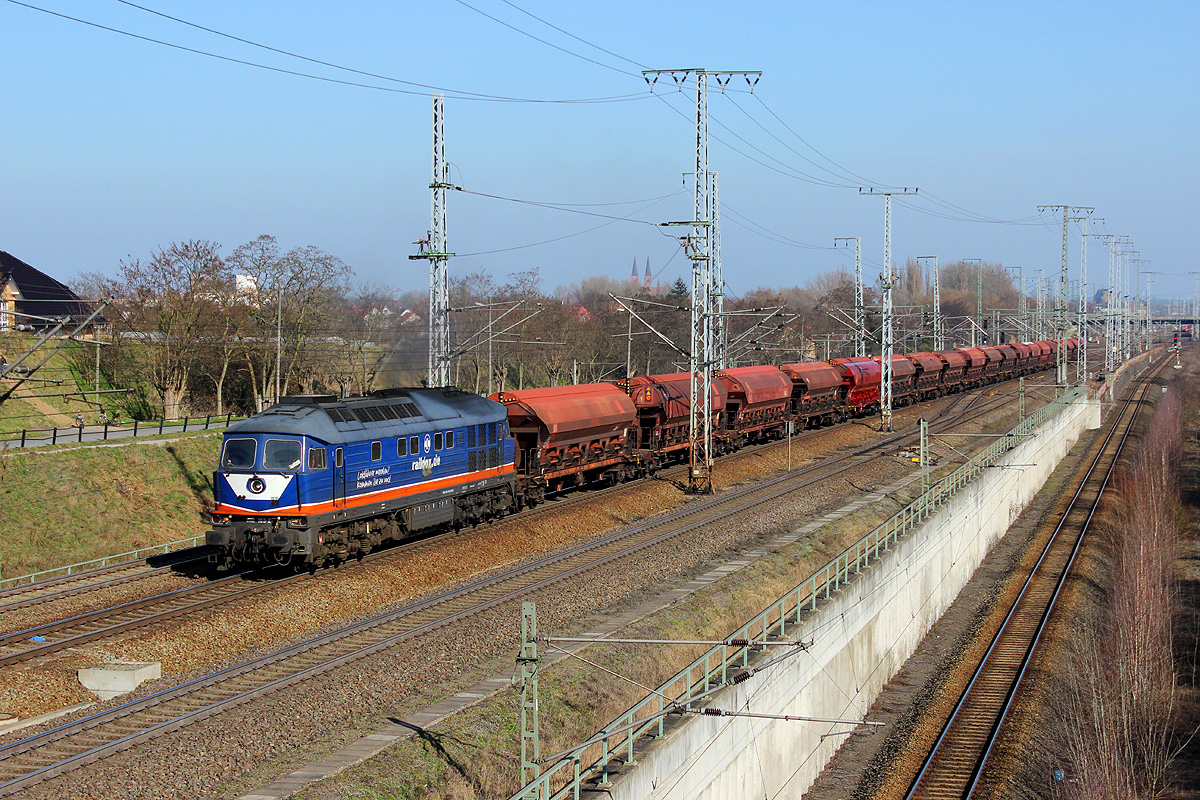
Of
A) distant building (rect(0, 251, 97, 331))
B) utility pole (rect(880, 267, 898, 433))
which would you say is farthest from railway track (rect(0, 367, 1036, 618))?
distant building (rect(0, 251, 97, 331))

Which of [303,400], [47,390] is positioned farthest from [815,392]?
[47,390]

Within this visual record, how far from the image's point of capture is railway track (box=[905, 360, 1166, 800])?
21.4 m

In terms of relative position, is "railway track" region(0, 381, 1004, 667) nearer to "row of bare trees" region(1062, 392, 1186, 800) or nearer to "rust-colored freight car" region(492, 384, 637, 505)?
"rust-colored freight car" region(492, 384, 637, 505)

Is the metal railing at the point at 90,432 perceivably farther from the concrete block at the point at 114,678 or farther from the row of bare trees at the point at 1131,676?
the row of bare trees at the point at 1131,676

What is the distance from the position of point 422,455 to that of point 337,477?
3609 millimetres

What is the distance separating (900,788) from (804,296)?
14556 centimetres

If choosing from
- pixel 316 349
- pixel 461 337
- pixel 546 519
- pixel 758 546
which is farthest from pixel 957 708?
pixel 461 337

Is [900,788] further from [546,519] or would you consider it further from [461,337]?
[461,337]

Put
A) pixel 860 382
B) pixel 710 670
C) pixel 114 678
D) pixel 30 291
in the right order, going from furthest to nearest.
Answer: pixel 30 291, pixel 860 382, pixel 710 670, pixel 114 678

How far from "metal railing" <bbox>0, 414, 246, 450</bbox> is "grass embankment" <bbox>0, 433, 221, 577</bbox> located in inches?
50.8

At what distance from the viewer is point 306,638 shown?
1933 cm

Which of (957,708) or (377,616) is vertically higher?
(377,616)

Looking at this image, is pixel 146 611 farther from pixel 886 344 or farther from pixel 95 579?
pixel 886 344

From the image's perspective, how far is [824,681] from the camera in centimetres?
2303
